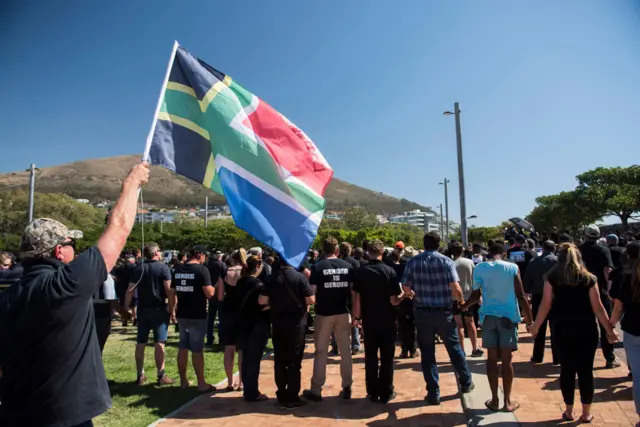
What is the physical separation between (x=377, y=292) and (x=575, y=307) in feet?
7.92

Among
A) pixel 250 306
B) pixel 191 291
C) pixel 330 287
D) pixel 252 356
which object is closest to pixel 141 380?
pixel 191 291

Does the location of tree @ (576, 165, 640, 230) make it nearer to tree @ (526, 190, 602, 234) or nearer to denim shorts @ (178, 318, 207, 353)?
tree @ (526, 190, 602, 234)

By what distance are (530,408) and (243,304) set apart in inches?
155

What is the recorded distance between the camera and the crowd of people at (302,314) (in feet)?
7.70

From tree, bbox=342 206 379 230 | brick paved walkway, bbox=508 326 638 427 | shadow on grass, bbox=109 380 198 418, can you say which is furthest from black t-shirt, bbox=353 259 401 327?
tree, bbox=342 206 379 230

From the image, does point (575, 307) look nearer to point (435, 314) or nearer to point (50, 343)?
point (435, 314)

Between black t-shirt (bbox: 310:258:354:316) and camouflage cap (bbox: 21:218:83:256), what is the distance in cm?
418

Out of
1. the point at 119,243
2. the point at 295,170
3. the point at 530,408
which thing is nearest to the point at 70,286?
the point at 119,243

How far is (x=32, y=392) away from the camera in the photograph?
7.64 ft

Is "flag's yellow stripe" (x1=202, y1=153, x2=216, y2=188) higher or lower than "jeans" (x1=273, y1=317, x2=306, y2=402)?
higher

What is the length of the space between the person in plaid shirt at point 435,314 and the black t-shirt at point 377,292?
0.26 metres

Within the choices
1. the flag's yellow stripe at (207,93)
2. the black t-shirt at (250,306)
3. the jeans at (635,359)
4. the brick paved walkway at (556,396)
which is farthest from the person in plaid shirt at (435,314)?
the flag's yellow stripe at (207,93)

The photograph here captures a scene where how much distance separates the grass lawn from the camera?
5820 mm

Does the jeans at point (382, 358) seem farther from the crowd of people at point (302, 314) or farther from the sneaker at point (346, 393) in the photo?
the sneaker at point (346, 393)
